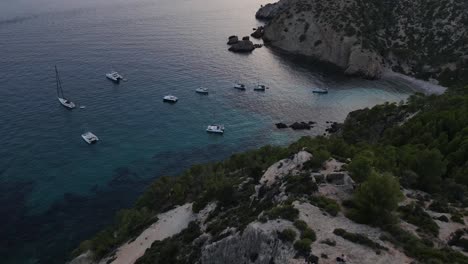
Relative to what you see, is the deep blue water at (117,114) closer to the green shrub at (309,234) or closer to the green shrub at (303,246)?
the green shrub at (309,234)

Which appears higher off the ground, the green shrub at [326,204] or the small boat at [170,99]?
the green shrub at [326,204]

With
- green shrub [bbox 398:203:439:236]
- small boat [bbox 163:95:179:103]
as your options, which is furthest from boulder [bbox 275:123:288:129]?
green shrub [bbox 398:203:439:236]

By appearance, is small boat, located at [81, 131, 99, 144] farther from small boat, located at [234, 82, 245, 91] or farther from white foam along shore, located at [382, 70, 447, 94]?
white foam along shore, located at [382, 70, 447, 94]

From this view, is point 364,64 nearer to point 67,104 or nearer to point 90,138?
point 90,138

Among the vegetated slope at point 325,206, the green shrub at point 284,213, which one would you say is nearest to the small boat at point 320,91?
the vegetated slope at point 325,206

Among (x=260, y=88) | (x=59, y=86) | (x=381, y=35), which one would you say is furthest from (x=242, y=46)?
(x=59, y=86)
